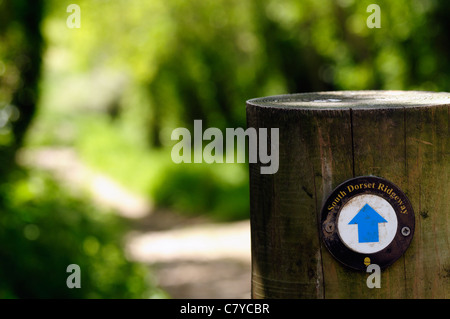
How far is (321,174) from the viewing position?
175 centimetres

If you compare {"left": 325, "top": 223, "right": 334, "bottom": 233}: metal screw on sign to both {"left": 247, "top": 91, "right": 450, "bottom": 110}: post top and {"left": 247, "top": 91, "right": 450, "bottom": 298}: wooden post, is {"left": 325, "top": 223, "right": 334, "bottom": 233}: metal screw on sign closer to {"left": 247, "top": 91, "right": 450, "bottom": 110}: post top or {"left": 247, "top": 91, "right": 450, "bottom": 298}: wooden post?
{"left": 247, "top": 91, "right": 450, "bottom": 298}: wooden post

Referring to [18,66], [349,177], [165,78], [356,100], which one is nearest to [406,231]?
→ [349,177]

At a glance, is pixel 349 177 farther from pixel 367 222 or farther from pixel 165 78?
pixel 165 78

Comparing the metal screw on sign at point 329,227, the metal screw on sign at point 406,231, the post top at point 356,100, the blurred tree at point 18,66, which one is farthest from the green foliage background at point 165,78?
the metal screw on sign at point 406,231

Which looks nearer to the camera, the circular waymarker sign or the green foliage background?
the circular waymarker sign

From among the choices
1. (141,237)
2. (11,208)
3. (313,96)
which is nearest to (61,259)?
(11,208)

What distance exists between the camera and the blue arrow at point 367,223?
1.73m

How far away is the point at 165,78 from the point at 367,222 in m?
16.6

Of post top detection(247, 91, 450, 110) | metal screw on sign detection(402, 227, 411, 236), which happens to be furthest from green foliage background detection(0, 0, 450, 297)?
metal screw on sign detection(402, 227, 411, 236)

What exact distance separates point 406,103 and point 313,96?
1.39 feet

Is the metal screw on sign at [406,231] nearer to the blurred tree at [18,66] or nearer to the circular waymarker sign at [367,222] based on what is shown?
the circular waymarker sign at [367,222]

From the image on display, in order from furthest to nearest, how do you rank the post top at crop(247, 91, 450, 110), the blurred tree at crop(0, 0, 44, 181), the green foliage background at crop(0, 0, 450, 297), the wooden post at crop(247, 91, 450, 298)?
the blurred tree at crop(0, 0, 44, 181)
the green foliage background at crop(0, 0, 450, 297)
the post top at crop(247, 91, 450, 110)
the wooden post at crop(247, 91, 450, 298)

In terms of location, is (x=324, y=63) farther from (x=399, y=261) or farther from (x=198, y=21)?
(x=399, y=261)

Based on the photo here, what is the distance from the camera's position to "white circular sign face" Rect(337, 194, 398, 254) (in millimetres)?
1730
